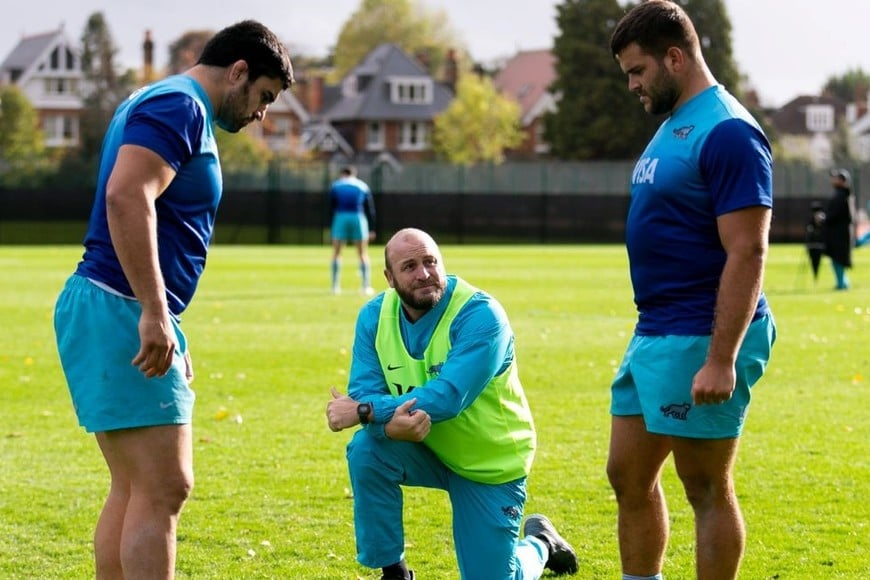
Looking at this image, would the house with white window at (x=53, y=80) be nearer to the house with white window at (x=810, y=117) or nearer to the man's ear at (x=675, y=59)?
the house with white window at (x=810, y=117)

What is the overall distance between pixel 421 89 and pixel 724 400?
284 ft

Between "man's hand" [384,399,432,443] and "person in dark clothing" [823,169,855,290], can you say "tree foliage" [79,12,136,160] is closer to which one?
"person in dark clothing" [823,169,855,290]

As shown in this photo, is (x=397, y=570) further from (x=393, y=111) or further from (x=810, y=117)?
(x=810, y=117)

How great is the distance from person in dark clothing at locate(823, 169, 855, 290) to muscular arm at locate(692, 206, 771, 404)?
18841 millimetres

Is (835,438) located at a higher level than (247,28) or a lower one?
lower

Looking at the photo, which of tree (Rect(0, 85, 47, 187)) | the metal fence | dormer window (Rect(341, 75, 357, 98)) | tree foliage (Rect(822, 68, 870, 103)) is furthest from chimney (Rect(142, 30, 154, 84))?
tree foliage (Rect(822, 68, 870, 103))

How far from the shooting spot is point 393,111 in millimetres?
89125

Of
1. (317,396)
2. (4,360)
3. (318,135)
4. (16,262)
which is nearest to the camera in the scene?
(317,396)

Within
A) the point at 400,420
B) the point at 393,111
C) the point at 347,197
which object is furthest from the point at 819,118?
the point at 400,420

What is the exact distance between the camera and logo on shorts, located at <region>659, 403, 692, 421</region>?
4680mm

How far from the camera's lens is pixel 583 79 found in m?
68.8

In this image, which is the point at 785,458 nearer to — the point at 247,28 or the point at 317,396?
the point at 317,396

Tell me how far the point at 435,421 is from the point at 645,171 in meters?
1.18

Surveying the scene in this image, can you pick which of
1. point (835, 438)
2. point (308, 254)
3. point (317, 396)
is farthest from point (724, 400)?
point (308, 254)
